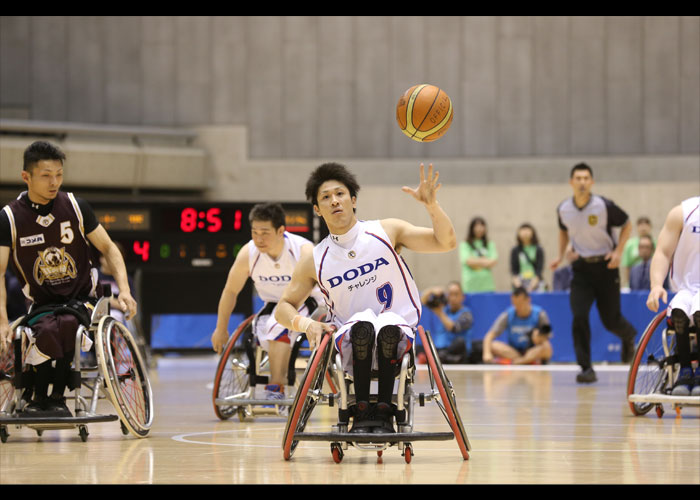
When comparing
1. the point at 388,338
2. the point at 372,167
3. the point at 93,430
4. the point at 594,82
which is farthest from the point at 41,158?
the point at 594,82

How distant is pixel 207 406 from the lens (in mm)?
7332

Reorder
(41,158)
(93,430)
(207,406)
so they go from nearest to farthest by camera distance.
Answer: (41,158), (93,430), (207,406)

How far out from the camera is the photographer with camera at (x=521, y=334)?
1096 centimetres

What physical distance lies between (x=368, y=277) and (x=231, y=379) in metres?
2.37

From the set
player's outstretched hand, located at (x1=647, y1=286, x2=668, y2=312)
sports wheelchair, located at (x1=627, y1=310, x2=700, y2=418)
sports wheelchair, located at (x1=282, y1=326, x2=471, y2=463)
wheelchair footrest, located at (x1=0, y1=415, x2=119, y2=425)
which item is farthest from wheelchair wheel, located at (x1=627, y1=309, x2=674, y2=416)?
wheelchair footrest, located at (x1=0, y1=415, x2=119, y2=425)

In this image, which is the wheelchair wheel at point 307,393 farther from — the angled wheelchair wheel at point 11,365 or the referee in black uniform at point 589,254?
the referee in black uniform at point 589,254

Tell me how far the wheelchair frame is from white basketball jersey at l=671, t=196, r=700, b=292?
211 centimetres

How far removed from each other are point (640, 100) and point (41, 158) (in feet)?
38.1

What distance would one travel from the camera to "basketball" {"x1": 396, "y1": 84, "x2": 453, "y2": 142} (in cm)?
541

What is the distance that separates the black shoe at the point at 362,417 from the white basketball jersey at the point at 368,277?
1.36 ft

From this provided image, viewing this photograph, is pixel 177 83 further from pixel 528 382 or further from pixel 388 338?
pixel 388 338

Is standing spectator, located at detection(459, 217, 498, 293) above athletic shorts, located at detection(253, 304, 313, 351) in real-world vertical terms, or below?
above

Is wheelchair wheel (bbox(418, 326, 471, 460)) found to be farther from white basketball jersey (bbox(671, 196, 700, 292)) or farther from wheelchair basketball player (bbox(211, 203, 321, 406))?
white basketball jersey (bbox(671, 196, 700, 292))

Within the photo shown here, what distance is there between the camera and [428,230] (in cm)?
442
